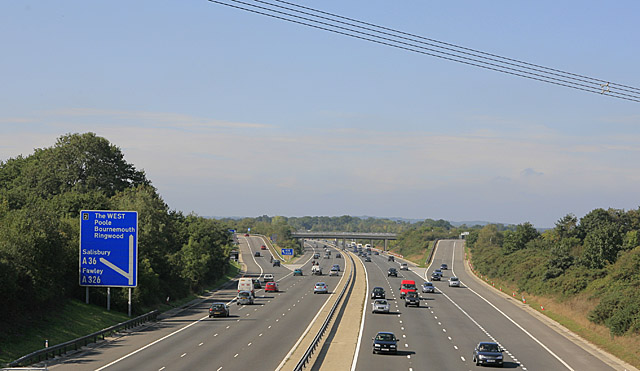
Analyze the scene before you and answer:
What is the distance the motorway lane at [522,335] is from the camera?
40812 millimetres

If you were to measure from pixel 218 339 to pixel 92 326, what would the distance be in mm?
11503

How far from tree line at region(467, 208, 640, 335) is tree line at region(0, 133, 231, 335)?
41.3 metres

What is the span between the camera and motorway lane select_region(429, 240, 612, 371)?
4081 centimetres

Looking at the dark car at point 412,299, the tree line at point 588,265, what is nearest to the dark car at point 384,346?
the tree line at point 588,265

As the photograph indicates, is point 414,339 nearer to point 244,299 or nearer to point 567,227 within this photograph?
point 244,299

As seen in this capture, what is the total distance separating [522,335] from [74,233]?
131ft

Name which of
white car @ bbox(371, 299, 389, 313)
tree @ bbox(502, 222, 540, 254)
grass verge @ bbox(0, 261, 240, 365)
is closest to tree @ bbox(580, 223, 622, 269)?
white car @ bbox(371, 299, 389, 313)

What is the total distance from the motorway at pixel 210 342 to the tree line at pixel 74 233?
20.3ft

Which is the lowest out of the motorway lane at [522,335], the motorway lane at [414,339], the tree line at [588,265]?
the motorway lane at [522,335]

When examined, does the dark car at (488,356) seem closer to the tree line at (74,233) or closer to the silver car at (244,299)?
the tree line at (74,233)

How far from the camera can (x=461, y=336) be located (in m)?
51.1

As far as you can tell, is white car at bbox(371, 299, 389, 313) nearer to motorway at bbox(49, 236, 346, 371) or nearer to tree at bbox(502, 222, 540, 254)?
motorway at bbox(49, 236, 346, 371)

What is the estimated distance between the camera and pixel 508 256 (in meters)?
123

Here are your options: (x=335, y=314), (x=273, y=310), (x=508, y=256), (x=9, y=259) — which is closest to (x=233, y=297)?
(x=273, y=310)
